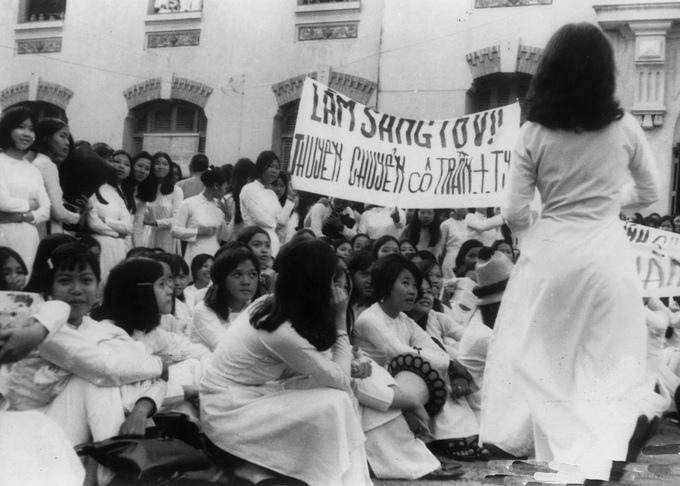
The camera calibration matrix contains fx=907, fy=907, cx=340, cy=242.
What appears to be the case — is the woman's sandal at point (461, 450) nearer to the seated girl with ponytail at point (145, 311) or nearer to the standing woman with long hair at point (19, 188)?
the seated girl with ponytail at point (145, 311)

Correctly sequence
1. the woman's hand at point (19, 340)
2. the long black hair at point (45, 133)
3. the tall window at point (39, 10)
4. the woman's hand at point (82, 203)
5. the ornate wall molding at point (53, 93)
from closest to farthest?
the woman's hand at point (19, 340)
the long black hair at point (45, 133)
the woman's hand at point (82, 203)
the tall window at point (39, 10)
the ornate wall molding at point (53, 93)

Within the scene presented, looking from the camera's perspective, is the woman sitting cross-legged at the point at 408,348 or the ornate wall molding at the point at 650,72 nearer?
the woman sitting cross-legged at the point at 408,348

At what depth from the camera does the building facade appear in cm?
788

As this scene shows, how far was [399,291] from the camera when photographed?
484 cm

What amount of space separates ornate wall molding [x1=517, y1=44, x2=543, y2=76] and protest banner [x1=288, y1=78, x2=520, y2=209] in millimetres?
3512

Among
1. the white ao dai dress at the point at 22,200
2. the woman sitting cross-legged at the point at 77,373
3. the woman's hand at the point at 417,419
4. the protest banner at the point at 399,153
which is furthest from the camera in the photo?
the protest banner at the point at 399,153

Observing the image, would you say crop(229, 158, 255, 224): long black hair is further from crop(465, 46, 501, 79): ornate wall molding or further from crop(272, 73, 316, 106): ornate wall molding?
crop(465, 46, 501, 79): ornate wall molding

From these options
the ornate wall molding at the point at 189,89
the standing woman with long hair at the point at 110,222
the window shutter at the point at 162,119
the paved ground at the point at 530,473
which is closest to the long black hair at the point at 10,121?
the standing woman with long hair at the point at 110,222

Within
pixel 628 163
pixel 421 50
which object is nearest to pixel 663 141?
pixel 421 50

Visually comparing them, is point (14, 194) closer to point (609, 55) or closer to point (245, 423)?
point (245, 423)

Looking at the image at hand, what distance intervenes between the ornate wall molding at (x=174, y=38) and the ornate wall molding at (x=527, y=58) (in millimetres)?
3710

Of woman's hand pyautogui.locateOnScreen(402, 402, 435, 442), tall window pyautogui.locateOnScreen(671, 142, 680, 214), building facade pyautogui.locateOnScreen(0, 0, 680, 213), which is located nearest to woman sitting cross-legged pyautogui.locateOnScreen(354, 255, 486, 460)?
woman's hand pyautogui.locateOnScreen(402, 402, 435, 442)

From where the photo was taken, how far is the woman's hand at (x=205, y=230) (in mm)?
7355

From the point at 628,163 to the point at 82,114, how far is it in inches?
276
